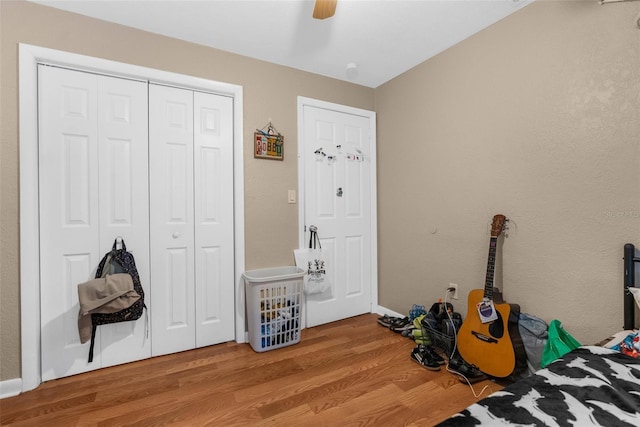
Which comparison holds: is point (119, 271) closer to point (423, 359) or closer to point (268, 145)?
point (268, 145)

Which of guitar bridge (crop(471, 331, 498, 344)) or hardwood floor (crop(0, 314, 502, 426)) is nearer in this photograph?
hardwood floor (crop(0, 314, 502, 426))

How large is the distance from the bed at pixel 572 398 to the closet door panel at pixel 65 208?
91.6 inches

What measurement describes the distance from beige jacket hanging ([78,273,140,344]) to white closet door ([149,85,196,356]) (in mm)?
286

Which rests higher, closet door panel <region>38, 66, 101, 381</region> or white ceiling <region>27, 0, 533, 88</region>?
white ceiling <region>27, 0, 533, 88</region>

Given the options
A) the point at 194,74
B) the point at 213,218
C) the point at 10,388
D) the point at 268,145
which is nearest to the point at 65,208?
the point at 213,218

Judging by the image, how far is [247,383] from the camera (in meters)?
1.88

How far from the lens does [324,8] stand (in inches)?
62.5

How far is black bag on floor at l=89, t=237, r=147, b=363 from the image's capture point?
1948 millimetres

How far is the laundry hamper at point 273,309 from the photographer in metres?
2.32

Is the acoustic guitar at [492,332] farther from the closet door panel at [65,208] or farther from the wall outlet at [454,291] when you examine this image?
the closet door panel at [65,208]

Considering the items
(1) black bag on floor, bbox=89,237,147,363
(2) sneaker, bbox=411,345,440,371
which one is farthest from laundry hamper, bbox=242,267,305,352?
(2) sneaker, bbox=411,345,440,371

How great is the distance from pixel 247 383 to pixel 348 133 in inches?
91.9

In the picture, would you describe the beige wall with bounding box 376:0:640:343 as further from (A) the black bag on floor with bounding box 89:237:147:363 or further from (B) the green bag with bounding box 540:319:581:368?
(A) the black bag on floor with bounding box 89:237:147:363

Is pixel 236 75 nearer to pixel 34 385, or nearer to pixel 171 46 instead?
pixel 171 46
